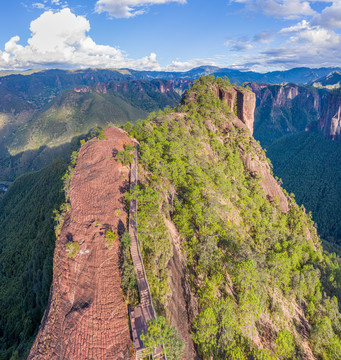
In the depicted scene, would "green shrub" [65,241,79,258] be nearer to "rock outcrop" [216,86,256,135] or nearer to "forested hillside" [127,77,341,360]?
"forested hillside" [127,77,341,360]

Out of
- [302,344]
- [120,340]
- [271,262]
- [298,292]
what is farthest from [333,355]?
[120,340]

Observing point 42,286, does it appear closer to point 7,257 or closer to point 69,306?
point 69,306

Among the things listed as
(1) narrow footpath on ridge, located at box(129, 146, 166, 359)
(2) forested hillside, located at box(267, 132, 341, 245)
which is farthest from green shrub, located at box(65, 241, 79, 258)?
(2) forested hillside, located at box(267, 132, 341, 245)

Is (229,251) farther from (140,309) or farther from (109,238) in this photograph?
(109,238)

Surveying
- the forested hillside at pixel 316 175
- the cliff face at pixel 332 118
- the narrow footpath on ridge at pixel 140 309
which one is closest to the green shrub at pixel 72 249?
the narrow footpath on ridge at pixel 140 309

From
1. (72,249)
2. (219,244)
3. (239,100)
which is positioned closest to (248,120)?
(239,100)

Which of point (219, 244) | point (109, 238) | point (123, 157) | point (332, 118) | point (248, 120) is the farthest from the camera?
point (332, 118)

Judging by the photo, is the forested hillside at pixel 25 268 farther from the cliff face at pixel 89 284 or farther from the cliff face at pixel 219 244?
the cliff face at pixel 219 244
